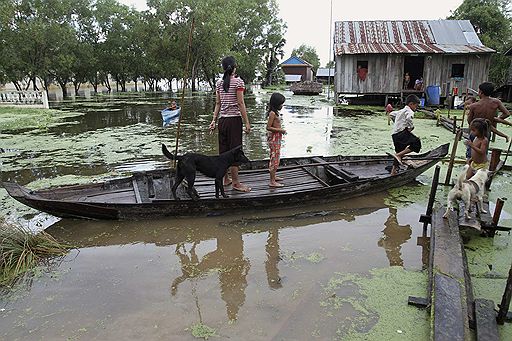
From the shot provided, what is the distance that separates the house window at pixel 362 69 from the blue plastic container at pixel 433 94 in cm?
326

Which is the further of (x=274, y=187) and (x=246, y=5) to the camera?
(x=246, y=5)

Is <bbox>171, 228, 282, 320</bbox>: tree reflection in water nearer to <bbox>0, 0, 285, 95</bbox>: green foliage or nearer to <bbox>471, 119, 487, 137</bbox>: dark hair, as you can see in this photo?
<bbox>471, 119, 487, 137</bbox>: dark hair

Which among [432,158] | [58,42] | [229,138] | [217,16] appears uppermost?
[217,16]

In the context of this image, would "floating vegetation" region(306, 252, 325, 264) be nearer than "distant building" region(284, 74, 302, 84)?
Yes

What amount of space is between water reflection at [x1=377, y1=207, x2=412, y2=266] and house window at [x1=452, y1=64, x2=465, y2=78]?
17.1 meters

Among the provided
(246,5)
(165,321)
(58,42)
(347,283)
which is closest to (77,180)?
(165,321)

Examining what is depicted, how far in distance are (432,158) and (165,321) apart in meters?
5.15

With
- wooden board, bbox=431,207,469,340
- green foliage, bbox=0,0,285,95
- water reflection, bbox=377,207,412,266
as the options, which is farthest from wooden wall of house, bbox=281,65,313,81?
wooden board, bbox=431,207,469,340

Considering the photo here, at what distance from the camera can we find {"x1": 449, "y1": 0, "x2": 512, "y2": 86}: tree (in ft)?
84.2

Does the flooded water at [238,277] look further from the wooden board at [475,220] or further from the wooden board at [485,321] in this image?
the wooden board at [475,220]

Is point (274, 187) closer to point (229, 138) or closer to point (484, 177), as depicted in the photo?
point (229, 138)

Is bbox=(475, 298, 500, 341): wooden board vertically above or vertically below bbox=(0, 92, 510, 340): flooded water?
above

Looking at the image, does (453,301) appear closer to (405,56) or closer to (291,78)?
(405,56)

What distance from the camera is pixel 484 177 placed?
4.25 m
